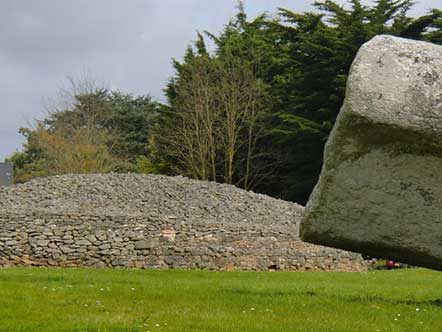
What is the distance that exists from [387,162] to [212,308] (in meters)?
3.86

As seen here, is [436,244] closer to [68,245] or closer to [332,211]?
[332,211]

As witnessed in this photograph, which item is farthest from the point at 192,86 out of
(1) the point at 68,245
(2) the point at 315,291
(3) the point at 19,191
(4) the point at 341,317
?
(4) the point at 341,317

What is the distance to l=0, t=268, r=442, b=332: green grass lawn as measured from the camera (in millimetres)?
6539

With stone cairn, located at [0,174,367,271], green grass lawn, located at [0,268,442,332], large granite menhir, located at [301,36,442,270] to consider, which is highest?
large granite menhir, located at [301,36,442,270]

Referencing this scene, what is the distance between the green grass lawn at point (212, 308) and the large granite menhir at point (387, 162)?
1865 mm

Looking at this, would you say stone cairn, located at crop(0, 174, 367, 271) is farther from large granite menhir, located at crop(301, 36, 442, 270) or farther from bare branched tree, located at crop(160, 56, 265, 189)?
large granite menhir, located at crop(301, 36, 442, 270)

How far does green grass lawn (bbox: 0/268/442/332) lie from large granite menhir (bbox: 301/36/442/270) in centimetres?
186

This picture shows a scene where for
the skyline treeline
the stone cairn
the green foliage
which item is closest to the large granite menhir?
the stone cairn

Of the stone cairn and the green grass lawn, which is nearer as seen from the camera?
the green grass lawn

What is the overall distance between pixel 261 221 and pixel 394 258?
52.7 feet

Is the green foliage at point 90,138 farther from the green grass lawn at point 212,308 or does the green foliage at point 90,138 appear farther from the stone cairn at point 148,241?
the green grass lawn at point 212,308

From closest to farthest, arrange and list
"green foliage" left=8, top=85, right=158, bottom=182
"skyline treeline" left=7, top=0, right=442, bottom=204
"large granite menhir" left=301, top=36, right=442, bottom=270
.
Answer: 1. "large granite menhir" left=301, top=36, right=442, bottom=270
2. "skyline treeline" left=7, top=0, right=442, bottom=204
3. "green foliage" left=8, top=85, right=158, bottom=182

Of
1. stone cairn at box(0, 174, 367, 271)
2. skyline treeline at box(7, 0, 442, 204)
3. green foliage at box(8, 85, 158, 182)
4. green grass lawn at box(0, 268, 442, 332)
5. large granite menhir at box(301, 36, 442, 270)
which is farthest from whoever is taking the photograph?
green foliage at box(8, 85, 158, 182)

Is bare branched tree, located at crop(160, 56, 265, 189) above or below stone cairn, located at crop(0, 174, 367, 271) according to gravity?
above
